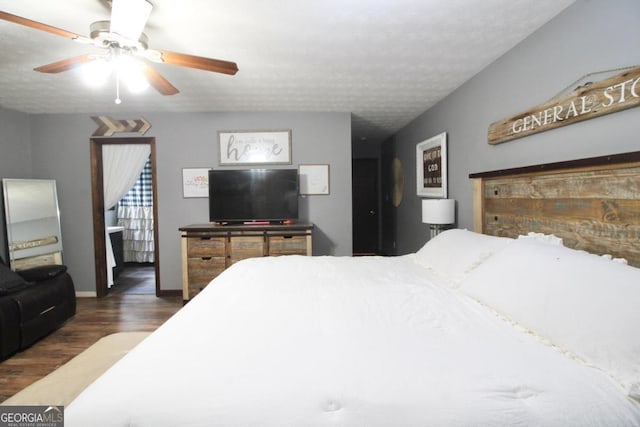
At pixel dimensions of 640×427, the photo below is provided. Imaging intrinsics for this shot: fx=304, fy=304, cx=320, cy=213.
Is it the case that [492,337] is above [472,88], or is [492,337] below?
below

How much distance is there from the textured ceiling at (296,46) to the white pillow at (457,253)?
1377mm

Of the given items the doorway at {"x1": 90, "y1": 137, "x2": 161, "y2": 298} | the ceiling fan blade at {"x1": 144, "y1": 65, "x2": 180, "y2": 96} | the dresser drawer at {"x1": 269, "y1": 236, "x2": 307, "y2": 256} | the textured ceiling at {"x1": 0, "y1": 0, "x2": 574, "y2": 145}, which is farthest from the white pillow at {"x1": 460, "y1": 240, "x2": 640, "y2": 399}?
the doorway at {"x1": 90, "y1": 137, "x2": 161, "y2": 298}

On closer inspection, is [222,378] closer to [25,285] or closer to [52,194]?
[25,285]

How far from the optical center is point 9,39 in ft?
6.80

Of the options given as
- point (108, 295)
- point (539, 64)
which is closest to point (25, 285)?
point (108, 295)

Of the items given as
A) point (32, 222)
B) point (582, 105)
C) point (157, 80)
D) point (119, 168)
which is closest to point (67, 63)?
point (157, 80)

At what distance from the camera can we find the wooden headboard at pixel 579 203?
4.50 ft

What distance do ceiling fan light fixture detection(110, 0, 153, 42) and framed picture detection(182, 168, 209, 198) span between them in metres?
2.34

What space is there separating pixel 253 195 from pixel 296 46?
1.93 metres

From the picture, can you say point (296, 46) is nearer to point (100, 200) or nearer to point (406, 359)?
point (406, 359)

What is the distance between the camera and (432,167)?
376 cm

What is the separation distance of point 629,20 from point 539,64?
566mm

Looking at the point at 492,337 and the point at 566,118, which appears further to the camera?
the point at 566,118

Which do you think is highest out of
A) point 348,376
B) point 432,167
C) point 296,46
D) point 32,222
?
point 296,46
